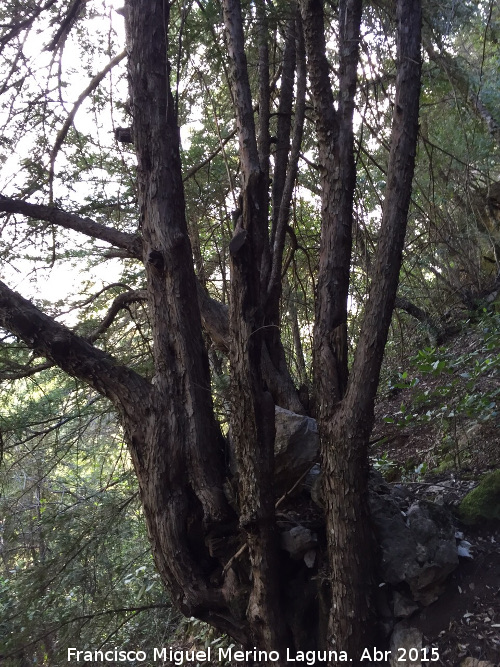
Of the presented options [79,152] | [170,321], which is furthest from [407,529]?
[79,152]

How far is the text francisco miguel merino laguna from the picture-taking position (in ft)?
8.75

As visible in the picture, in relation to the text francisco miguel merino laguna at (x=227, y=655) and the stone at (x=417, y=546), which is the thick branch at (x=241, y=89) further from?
the text francisco miguel merino laguna at (x=227, y=655)

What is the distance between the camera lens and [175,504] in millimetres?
3080

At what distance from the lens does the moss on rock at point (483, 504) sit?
3127 millimetres

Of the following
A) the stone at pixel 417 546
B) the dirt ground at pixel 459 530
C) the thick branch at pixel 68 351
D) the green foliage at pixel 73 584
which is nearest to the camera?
the dirt ground at pixel 459 530

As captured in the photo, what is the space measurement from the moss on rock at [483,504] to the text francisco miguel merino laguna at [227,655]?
2.71 feet

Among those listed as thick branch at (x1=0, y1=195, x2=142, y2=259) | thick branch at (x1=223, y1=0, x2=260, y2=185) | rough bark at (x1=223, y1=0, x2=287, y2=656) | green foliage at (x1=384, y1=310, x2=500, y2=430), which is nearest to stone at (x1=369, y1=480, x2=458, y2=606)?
rough bark at (x1=223, y1=0, x2=287, y2=656)

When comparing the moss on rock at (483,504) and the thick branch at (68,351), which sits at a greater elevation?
the thick branch at (68,351)

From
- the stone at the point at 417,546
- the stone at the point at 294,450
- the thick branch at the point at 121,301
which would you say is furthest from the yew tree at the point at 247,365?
the thick branch at the point at 121,301

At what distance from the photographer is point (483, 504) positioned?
10.4ft

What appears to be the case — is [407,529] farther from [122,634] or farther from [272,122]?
[272,122]

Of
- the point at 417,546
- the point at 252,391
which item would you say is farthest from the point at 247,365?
the point at 417,546

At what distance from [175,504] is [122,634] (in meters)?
2.21

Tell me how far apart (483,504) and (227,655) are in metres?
2.07
